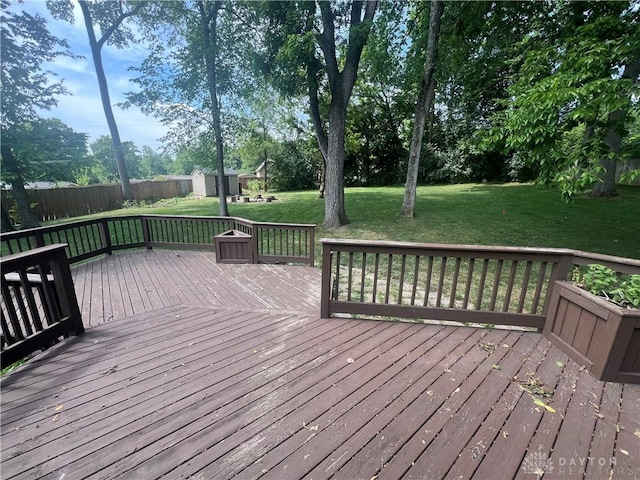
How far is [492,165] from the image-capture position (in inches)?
703

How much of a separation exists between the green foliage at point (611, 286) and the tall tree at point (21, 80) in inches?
523

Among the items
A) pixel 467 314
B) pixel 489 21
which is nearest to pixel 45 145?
pixel 467 314

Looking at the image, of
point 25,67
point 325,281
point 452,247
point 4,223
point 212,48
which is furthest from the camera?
point 4,223

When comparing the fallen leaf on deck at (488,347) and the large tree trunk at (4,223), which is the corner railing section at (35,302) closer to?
the fallen leaf on deck at (488,347)

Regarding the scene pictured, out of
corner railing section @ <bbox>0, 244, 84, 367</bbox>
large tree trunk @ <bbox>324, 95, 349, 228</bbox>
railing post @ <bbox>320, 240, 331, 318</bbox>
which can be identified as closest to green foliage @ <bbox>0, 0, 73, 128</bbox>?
large tree trunk @ <bbox>324, 95, 349, 228</bbox>

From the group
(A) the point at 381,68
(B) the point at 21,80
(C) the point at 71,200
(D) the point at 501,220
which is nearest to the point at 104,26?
(B) the point at 21,80

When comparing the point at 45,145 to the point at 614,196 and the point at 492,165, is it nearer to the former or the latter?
the point at 614,196

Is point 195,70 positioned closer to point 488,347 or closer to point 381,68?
point 381,68

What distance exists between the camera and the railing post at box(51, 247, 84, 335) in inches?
99.8

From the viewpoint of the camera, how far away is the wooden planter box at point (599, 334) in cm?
201

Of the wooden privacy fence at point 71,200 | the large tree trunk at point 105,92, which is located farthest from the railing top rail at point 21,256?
the large tree trunk at point 105,92

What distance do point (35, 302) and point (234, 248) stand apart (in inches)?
116

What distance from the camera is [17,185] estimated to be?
8.65m

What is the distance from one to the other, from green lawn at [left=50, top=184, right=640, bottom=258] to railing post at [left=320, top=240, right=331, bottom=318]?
4165 mm
